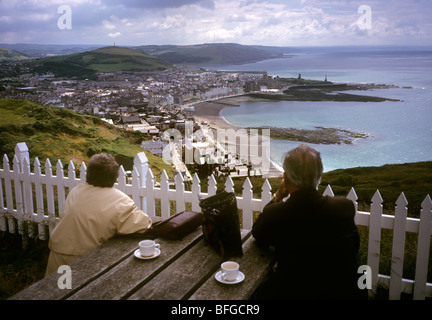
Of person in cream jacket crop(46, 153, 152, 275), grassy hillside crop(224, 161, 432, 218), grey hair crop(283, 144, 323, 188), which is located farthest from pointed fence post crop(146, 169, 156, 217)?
grassy hillside crop(224, 161, 432, 218)

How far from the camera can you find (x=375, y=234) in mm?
3342

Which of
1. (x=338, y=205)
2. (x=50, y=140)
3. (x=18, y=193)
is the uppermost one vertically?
(x=338, y=205)

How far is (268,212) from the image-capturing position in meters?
2.15

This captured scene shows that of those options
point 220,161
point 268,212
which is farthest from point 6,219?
point 220,161

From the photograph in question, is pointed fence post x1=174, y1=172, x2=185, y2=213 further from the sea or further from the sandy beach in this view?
the sandy beach

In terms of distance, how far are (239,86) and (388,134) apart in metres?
40.4

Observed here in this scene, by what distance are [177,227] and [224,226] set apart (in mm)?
406

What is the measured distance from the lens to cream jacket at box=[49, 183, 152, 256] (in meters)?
2.49

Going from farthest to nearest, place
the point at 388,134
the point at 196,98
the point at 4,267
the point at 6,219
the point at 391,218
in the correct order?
the point at 196,98
the point at 388,134
the point at 6,219
the point at 4,267
the point at 391,218

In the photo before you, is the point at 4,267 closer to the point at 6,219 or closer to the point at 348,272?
the point at 6,219

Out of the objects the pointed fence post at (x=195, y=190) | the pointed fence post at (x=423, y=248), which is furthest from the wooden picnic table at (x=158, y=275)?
the pointed fence post at (x=423, y=248)

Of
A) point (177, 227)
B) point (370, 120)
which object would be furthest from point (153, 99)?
point (177, 227)

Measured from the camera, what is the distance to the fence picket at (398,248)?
3207mm

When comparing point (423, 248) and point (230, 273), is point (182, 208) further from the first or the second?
point (423, 248)
